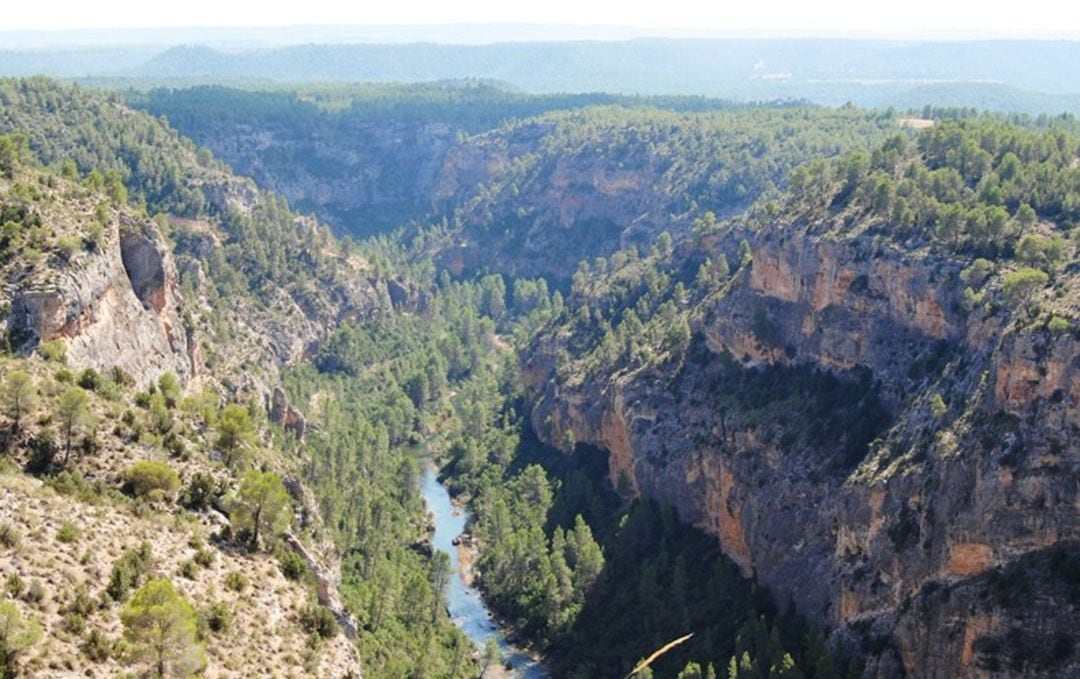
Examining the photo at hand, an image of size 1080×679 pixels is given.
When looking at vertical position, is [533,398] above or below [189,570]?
below

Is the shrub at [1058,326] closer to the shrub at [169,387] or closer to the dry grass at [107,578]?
the dry grass at [107,578]

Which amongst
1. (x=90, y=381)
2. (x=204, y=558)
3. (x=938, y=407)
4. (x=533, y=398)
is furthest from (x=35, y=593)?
(x=533, y=398)

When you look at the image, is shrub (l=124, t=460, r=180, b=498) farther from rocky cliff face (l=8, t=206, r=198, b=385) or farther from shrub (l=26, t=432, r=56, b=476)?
rocky cliff face (l=8, t=206, r=198, b=385)

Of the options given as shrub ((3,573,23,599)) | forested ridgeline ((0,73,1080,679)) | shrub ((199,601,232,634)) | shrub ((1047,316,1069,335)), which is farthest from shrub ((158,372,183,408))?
shrub ((1047,316,1069,335))

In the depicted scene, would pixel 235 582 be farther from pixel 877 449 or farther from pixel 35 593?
pixel 877 449

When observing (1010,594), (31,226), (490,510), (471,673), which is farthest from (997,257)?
(31,226)
